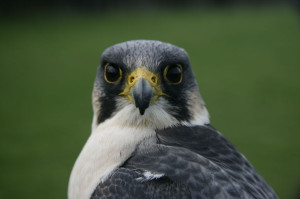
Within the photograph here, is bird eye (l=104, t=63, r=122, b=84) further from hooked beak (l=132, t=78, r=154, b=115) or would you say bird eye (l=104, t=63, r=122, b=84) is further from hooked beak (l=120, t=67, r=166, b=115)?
hooked beak (l=132, t=78, r=154, b=115)

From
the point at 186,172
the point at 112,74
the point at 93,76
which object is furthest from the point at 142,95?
the point at 93,76

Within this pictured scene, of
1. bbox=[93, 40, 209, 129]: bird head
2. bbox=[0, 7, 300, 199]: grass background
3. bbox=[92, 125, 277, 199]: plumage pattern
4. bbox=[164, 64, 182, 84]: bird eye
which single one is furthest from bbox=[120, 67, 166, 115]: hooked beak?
bbox=[0, 7, 300, 199]: grass background

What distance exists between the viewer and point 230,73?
15.4m

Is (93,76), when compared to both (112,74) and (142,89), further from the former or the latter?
(142,89)

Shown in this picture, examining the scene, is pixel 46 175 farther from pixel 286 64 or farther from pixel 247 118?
pixel 286 64

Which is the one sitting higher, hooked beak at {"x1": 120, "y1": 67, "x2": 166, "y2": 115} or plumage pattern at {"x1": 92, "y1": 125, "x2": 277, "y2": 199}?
hooked beak at {"x1": 120, "y1": 67, "x2": 166, "y2": 115}

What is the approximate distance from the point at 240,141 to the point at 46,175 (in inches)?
166

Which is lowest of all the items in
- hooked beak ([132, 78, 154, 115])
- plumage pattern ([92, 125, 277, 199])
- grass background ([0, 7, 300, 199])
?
grass background ([0, 7, 300, 199])

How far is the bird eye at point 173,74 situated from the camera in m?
2.77

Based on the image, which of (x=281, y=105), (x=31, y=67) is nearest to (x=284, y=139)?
(x=281, y=105)

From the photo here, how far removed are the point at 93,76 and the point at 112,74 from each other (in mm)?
11874

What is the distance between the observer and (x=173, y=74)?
110 inches

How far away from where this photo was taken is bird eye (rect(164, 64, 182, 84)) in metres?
2.77

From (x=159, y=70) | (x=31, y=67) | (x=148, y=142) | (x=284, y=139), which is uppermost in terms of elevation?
(x=159, y=70)
